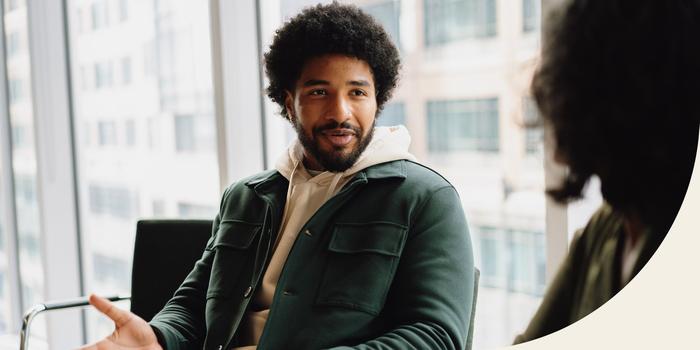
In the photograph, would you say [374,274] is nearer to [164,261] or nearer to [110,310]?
→ [110,310]

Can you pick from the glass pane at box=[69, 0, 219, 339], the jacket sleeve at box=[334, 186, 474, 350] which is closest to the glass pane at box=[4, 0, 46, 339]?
the glass pane at box=[69, 0, 219, 339]

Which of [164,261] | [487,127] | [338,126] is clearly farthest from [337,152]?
[164,261]

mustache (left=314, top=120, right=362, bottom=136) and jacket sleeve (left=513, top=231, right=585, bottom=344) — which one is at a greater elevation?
mustache (left=314, top=120, right=362, bottom=136)

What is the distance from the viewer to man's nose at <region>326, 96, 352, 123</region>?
4.67 feet

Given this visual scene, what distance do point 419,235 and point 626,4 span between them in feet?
2.72

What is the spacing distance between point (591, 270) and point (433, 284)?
0.71 metres

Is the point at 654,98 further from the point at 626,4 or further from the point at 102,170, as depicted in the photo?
the point at 102,170

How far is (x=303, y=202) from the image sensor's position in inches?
60.5

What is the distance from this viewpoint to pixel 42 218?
3262 millimetres

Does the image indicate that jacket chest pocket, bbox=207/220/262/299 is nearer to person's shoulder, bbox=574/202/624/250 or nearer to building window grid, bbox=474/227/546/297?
building window grid, bbox=474/227/546/297

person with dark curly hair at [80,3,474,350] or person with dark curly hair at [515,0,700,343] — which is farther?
person with dark curly hair at [80,3,474,350]

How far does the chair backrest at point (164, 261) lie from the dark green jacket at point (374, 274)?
49 centimetres

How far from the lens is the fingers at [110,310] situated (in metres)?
1.30

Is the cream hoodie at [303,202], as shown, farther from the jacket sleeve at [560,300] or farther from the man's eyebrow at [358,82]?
the jacket sleeve at [560,300]
